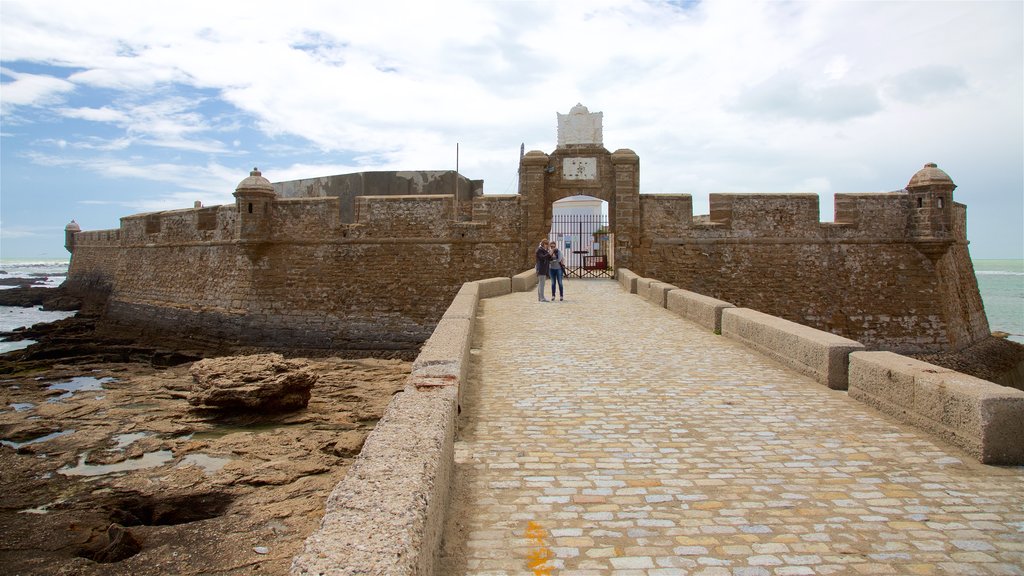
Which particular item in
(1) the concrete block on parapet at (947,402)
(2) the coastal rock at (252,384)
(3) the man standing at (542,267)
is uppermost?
(3) the man standing at (542,267)

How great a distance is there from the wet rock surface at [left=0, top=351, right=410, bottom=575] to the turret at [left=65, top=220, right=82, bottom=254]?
2620 centimetres

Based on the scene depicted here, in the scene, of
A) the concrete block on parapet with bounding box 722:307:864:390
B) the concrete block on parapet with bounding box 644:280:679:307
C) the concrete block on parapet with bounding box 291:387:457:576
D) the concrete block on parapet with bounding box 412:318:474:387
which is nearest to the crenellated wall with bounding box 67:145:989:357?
the concrete block on parapet with bounding box 644:280:679:307

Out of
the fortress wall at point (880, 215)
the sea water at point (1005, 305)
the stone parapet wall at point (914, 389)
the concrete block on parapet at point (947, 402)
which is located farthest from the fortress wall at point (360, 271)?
the sea water at point (1005, 305)

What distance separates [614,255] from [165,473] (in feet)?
42.1

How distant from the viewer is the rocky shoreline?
5238 mm

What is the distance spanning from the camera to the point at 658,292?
12.6m

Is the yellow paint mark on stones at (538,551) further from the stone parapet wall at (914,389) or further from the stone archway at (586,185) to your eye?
the stone archway at (586,185)

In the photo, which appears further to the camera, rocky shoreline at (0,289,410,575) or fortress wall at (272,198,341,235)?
fortress wall at (272,198,341,235)

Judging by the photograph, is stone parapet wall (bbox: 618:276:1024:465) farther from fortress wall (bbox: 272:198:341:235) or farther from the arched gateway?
fortress wall (bbox: 272:198:341:235)

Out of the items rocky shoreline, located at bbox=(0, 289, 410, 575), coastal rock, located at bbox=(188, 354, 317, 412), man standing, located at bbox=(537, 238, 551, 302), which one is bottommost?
rocky shoreline, located at bbox=(0, 289, 410, 575)

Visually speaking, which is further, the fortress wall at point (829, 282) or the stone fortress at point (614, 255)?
the stone fortress at point (614, 255)

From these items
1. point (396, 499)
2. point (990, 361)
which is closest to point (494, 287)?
point (396, 499)

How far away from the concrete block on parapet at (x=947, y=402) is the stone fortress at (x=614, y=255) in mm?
12092

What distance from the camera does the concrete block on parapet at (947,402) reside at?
3.93 metres
